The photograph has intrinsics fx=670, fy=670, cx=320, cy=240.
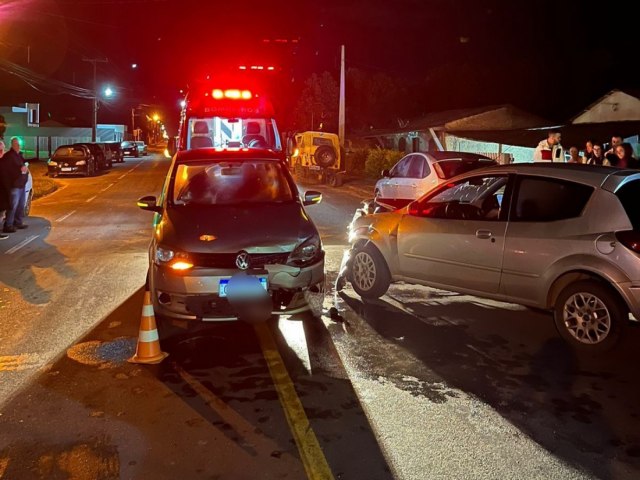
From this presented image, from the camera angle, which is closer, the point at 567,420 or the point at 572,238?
the point at 567,420

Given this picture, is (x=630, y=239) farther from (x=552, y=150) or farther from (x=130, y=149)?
(x=130, y=149)

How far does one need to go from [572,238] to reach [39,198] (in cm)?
1918

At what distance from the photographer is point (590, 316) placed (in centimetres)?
597

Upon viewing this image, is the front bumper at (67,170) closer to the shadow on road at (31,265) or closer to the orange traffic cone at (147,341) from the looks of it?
the shadow on road at (31,265)

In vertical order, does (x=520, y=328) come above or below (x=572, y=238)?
below

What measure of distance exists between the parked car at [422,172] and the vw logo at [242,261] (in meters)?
7.27

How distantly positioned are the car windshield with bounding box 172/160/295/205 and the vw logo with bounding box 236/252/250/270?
1306 mm

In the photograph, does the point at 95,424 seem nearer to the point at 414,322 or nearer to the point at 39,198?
the point at 414,322

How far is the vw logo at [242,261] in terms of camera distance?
6.03 metres

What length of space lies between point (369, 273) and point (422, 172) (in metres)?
6.31

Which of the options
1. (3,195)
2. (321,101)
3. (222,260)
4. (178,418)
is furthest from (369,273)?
(321,101)

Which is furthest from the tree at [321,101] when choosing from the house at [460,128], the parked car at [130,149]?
the parked car at [130,149]

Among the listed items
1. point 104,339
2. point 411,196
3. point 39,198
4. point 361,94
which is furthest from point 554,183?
point 361,94

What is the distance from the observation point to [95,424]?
4.50 m
